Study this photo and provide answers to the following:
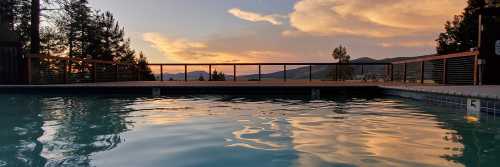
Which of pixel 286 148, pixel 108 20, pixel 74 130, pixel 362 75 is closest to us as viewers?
pixel 286 148

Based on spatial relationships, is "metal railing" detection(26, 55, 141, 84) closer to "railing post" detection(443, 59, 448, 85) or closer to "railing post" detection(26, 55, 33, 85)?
"railing post" detection(26, 55, 33, 85)

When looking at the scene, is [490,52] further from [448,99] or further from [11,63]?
[11,63]

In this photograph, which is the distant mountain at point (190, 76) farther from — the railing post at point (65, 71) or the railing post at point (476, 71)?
the railing post at point (476, 71)

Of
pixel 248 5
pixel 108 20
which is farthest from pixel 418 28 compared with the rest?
pixel 108 20

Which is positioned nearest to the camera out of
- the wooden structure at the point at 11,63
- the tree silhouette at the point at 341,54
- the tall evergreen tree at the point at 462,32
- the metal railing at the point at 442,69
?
the metal railing at the point at 442,69

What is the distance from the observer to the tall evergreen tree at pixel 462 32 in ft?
75.0

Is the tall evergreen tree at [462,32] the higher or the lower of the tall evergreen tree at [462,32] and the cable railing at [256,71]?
the higher

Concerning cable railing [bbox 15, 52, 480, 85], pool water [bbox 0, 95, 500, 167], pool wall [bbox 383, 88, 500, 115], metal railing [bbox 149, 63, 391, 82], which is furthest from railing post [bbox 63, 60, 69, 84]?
pool wall [bbox 383, 88, 500, 115]

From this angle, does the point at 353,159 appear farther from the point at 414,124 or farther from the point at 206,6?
the point at 206,6

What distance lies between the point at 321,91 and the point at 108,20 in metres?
23.6

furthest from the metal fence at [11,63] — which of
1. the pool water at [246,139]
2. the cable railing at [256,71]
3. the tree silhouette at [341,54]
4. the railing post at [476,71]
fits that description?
the tree silhouette at [341,54]

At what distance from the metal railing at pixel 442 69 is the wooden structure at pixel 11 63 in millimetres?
11299

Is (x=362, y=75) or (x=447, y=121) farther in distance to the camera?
(x=362, y=75)

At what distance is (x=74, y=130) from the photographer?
4.34 meters
